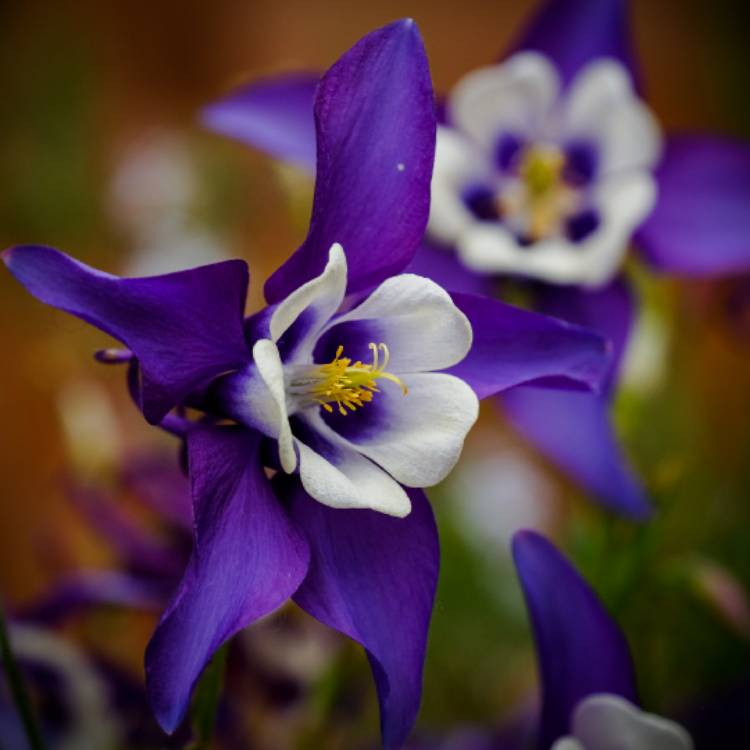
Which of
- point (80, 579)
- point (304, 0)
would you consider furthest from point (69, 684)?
point (304, 0)

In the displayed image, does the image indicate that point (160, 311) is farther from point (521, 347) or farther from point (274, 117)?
point (274, 117)

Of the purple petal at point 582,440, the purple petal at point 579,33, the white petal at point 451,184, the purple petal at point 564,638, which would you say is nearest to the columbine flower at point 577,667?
the purple petal at point 564,638

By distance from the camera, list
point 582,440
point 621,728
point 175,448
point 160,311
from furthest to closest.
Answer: point 175,448
point 582,440
point 621,728
point 160,311

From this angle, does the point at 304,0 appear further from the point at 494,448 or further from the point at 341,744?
the point at 341,744

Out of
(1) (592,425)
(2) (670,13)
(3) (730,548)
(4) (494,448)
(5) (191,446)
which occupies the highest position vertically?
(5) (191,446)

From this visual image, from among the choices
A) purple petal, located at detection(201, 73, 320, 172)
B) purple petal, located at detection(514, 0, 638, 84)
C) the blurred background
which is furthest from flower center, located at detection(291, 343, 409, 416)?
purple petal, located at detection(514, 0, 638, 84)

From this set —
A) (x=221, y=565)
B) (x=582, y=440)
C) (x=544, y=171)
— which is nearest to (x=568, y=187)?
(x=544, y=171)
